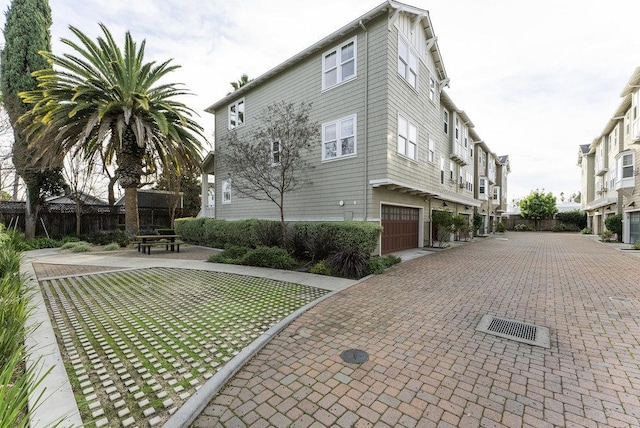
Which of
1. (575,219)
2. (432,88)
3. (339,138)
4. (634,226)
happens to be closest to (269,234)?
(339,138)

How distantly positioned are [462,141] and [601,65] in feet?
33.1

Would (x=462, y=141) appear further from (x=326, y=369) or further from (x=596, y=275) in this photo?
(x=326, y=369)

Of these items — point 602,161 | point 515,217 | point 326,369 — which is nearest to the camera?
point 326,369

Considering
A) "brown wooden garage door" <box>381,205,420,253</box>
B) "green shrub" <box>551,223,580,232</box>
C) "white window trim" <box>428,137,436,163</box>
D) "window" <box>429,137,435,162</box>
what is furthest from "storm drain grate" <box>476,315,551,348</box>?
"green shrub" <box>551,223,580,232</box>

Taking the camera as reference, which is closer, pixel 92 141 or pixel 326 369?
pixel 326 369

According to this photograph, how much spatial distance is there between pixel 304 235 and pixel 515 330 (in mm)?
7282

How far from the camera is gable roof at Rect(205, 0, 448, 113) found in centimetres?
1032

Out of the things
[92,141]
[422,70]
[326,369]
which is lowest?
[326,369]

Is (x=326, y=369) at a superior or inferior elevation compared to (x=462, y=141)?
inferior

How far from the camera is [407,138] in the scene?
12211mm

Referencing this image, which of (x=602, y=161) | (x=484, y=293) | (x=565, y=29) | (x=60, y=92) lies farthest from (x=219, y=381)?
(x=602, y=161)

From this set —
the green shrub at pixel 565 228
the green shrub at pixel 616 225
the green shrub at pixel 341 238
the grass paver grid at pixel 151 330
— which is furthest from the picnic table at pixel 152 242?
the green shrub at pixel 565 228

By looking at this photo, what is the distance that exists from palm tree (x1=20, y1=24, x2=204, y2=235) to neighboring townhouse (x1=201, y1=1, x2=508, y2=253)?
3.05 m

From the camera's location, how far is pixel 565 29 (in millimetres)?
8820
